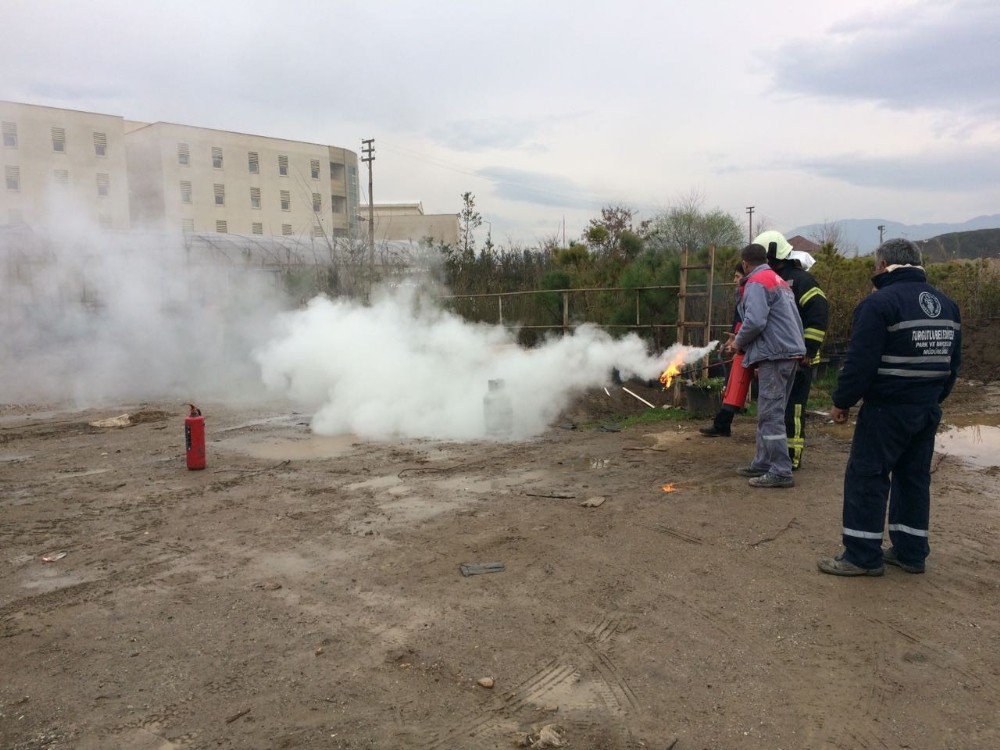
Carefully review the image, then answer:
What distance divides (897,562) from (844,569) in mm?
437

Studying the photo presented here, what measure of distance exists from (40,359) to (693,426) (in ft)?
48.7

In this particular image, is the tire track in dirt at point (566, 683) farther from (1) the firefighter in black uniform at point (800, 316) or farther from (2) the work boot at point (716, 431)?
(2) the work boot at point (716, 431)

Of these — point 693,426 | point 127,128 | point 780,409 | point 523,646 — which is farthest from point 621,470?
point 127,128

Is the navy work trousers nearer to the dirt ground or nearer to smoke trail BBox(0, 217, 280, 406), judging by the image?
the dirt ground

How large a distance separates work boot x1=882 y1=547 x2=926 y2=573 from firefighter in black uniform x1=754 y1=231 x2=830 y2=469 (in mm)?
2189

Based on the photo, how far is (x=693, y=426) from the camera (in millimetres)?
9453

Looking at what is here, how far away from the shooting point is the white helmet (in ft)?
22.4

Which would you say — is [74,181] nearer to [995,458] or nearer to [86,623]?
[86,623]

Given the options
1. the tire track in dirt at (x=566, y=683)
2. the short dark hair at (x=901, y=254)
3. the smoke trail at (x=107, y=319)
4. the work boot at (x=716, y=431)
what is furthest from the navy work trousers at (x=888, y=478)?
the smoke trail at (x=107, y=319)

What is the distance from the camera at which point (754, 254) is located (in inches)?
261

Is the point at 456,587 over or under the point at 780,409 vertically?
under

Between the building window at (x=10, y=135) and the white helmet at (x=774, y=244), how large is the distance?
17453 mm

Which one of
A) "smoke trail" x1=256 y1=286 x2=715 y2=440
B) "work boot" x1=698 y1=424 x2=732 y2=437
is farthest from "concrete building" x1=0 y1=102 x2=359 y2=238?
"work boot" x1=698 y1=424 x2=732 y2=437

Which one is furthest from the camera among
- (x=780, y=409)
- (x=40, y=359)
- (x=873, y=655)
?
(x=40, y=359)
